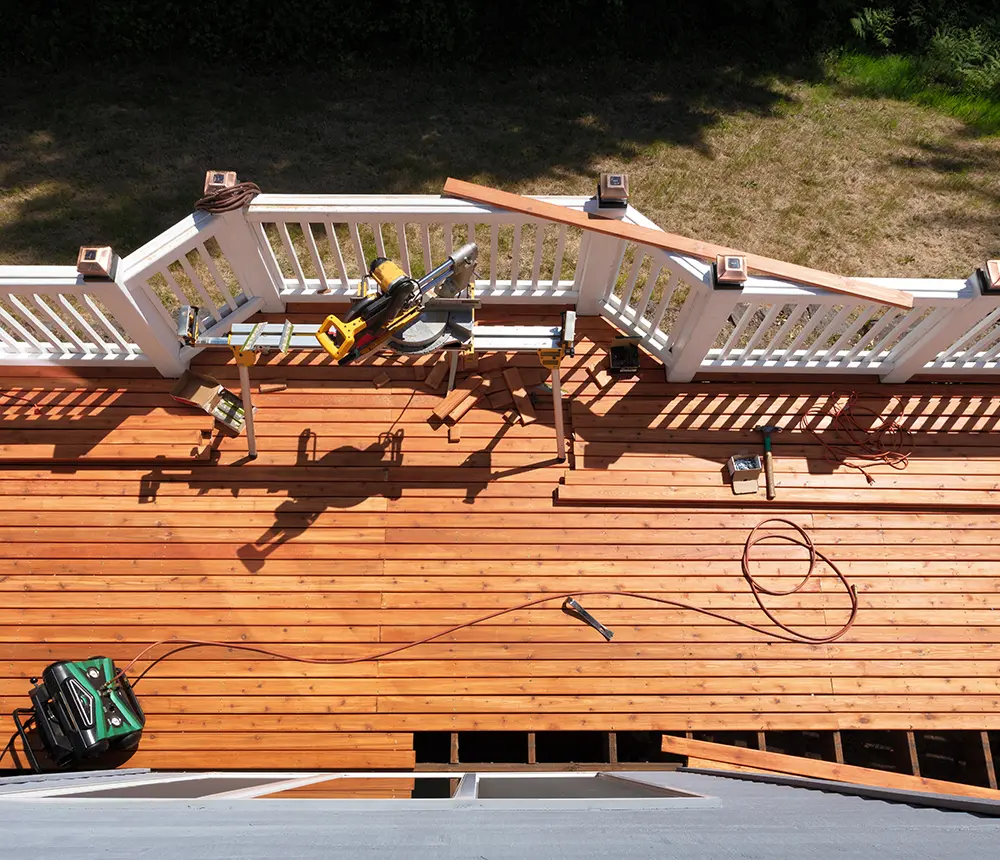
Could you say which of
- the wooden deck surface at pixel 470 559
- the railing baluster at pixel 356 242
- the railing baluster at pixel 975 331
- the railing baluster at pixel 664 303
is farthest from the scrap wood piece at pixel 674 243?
the wooden deck surface at pixel 470 559

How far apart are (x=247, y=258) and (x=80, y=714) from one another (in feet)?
11.4

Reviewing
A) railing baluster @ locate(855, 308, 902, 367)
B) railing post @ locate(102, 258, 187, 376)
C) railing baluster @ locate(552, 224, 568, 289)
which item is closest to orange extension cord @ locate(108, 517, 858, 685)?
railing baluster @ locate(855, 308, 902, 367)

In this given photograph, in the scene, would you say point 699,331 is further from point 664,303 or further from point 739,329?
point 664,303

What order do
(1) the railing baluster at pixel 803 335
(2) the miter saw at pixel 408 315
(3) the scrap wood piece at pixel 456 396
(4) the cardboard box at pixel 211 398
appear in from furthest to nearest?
1. (3) the scrap wood piece at pixel 456 396
2. (4) the cardboard box at pixel 211 398
3. (1) the railing baluster at pixel 803 335
4. (2) the miter saw at pixel 408 315

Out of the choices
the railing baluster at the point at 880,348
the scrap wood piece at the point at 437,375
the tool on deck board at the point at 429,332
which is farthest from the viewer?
the scrap wood piece at the point at 437,375

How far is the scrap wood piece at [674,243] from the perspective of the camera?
4422 mm

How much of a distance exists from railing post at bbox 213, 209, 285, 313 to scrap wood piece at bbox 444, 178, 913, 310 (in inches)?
63.3

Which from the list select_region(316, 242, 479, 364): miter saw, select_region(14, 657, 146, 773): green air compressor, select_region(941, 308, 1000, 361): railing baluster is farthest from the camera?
select_region(941, 308, 1000, 361): railing baluster

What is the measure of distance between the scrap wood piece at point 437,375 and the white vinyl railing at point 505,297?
2.46 ft

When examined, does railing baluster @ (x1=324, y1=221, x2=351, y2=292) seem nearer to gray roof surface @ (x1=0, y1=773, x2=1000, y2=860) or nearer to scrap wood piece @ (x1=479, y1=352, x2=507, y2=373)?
scrap wood piece @ (x1=479, y1=352, x2=507, y2=373)

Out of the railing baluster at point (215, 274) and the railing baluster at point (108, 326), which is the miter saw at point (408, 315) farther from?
the railing baluster at point (108, 326)

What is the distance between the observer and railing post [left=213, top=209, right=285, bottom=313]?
15.7ft

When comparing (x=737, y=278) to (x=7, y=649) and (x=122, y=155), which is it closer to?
(x=7, y=649)

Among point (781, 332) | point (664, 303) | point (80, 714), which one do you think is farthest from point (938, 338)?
point (80, 714)
